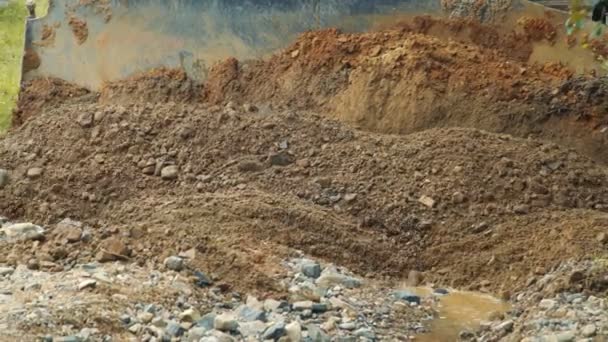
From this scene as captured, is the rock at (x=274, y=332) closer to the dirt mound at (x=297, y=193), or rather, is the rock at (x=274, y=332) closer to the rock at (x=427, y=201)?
the dirt mound at (x=297, y=193)

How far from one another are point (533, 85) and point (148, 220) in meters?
3.11

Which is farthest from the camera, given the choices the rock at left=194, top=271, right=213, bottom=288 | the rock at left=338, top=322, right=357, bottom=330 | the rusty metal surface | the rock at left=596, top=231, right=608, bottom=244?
the rusty metal surface

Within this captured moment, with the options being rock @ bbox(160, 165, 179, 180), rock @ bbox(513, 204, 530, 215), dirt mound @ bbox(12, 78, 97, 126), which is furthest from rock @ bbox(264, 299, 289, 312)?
dirt mound @ bbox(12, 78, 97, 126)

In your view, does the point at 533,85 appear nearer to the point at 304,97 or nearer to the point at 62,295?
the point at 304,97

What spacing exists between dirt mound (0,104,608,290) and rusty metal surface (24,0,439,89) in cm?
76

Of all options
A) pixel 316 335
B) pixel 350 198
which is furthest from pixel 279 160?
pixel 316 335

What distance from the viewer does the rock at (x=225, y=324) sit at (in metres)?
6.50

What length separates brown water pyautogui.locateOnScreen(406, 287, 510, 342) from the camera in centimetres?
697

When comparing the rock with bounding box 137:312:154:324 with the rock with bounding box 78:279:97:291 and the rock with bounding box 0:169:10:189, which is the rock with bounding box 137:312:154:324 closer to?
the rock with bounding box 78:279:97:291

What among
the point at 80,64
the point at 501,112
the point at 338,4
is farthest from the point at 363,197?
the point at 80,64

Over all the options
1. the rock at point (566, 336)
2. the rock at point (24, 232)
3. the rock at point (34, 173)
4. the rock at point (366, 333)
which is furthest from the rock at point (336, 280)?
the rock at point (34, 173)

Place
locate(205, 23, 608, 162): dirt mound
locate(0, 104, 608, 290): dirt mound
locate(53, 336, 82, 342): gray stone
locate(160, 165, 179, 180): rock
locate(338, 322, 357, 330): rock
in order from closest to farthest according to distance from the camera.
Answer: locate(53, 336, 82, 342): gray stone → locate(338, 322, 357, 330): rock → locate(0, 104, 608, 290): dirt mound → locate(160, 165, 179, 180): rock → locate(205, 23, 608, 162): dirt mound

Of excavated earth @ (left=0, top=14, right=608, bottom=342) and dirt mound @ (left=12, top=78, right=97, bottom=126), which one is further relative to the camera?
dirt mound @ (left=12, top=78, right=97, bottom=126)

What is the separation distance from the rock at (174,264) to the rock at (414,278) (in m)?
1.51
